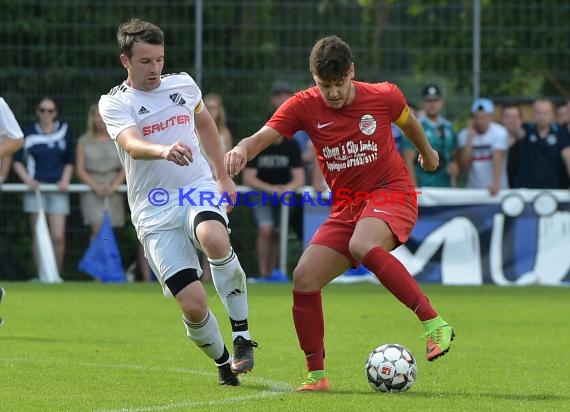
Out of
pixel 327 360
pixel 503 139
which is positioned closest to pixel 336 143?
pixel 327 360

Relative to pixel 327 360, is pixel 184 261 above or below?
above

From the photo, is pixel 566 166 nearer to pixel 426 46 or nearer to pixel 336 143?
pixel 426 46

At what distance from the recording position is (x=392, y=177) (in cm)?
827

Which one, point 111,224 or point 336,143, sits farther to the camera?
point 111,224

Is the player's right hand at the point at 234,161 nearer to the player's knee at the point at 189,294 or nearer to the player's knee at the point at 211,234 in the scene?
the player's knee at the point at 211,234

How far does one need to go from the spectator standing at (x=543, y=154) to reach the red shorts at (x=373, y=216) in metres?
8.82


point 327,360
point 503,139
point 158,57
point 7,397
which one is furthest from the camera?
point 503,139

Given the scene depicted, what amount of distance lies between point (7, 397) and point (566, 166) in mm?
10643

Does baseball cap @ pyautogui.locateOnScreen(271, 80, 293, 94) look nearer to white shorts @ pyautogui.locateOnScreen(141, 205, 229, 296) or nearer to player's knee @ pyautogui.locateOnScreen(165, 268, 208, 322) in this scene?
white shorts @ pyautogui.locateOnScreen(141, 205, 229, 296)

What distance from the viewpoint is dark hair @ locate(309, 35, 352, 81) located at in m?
7.73

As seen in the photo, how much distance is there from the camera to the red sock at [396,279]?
25.6 ft

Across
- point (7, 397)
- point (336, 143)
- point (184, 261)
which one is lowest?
point (7, 397)

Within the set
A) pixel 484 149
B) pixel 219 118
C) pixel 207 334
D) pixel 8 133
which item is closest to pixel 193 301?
pixel 207 334

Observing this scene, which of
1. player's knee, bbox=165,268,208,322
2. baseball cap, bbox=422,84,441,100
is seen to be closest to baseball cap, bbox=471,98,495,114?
baseball cap, bbox=422,84,441,100
